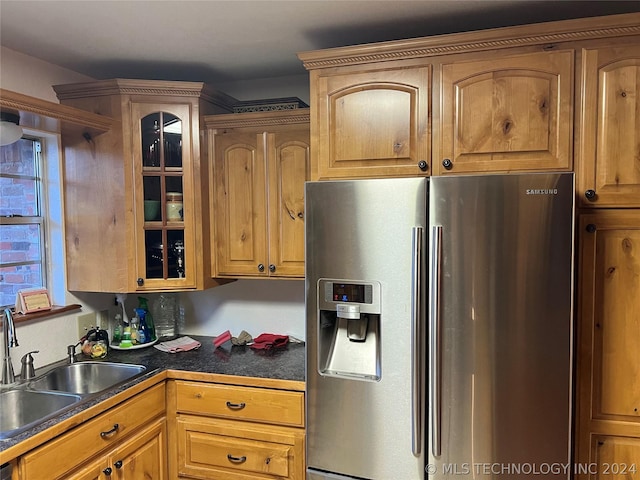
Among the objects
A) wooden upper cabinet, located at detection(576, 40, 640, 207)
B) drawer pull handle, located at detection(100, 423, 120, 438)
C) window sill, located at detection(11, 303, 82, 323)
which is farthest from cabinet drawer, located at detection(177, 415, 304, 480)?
wooden upper cabinet, located at detection(576, 40, 640, 207)

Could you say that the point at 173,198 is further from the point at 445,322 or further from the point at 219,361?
the point at 445,322

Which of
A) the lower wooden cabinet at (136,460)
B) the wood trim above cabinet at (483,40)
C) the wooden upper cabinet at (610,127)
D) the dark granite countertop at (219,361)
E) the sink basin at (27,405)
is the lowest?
the lower wooden cabinet at (136,460)

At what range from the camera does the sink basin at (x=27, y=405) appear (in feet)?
6.23

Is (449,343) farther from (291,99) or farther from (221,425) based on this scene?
(291,99)

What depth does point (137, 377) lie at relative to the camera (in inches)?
80.0

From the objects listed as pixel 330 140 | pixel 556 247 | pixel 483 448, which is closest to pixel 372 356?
pixel 483 448

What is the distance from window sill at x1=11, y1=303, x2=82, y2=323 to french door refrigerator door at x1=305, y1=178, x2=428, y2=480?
1352 mm

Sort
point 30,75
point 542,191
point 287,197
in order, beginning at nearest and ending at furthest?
point 542,191
point 30,75
point 287,197

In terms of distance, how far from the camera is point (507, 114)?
5.59 ft

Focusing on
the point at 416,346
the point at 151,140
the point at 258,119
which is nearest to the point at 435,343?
the point at 416,346

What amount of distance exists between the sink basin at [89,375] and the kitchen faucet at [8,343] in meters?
0.19

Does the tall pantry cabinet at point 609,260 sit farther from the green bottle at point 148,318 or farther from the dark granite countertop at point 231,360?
the green bottle at point 148,318

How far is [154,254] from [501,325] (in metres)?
1.66

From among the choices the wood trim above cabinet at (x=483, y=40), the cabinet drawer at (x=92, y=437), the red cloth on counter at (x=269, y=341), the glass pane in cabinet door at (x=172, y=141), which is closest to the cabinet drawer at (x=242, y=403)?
the cabinet drawer at (x=92, y=437)
